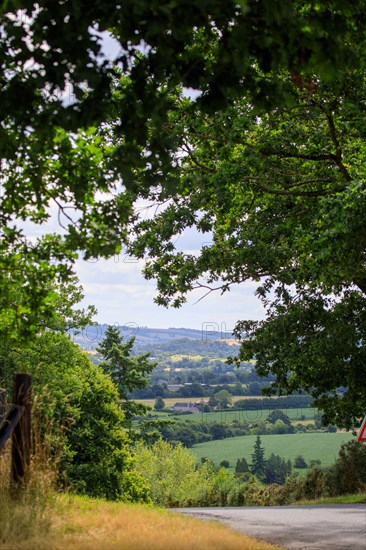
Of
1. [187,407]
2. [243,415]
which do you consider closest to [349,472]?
[243,415]

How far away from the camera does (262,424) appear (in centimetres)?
11644

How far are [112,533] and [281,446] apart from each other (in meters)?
90.6

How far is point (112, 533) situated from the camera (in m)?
7.96

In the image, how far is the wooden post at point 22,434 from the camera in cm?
876

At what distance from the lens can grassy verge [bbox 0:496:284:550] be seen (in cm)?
729

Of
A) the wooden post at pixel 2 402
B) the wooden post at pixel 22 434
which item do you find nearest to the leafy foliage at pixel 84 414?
the wooden post at pixel 2 402

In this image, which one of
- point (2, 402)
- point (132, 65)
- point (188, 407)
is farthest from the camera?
point (188, 407)

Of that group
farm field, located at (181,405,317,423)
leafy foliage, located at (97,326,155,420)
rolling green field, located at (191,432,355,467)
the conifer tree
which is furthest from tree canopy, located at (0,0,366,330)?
farm field, located at (181,405,317,423)

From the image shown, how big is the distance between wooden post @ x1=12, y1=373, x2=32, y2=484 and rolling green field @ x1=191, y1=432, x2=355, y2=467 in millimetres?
73702

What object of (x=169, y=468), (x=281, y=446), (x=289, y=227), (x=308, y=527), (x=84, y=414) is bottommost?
(x=169, y=468)

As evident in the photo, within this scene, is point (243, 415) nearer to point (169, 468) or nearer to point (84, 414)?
point (169, 468)

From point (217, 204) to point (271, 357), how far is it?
6387 millimetres

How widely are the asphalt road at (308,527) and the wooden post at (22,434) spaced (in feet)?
10.2

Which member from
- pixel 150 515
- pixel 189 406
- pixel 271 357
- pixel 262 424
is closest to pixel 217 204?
pixel 271 357
